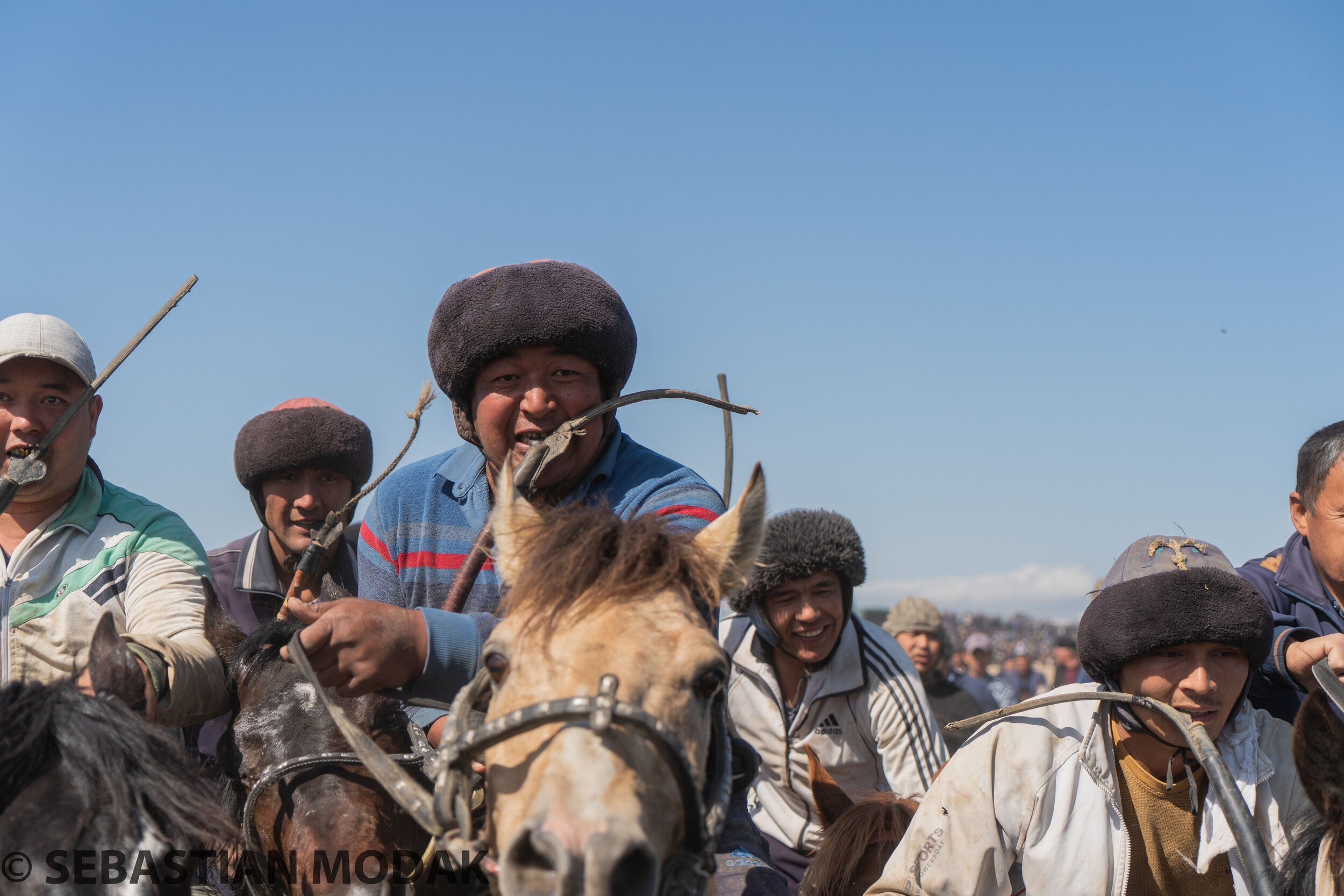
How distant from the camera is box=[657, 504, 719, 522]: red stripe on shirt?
3.30 metres

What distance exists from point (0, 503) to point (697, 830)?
8.86ft

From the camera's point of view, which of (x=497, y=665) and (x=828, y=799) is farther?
(x=828, y=799)

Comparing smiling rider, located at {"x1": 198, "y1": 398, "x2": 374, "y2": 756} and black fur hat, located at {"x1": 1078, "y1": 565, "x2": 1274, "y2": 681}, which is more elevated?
smiling rider, located at {"x1": 198, "y1": 398, "x2": 374, "y2": 756}

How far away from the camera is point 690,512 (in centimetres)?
331

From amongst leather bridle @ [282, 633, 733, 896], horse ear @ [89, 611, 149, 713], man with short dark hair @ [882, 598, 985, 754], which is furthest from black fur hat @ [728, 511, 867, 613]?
man with short dark hair @ [882, 598, 985, 754]

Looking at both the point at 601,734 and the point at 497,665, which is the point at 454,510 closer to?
the point at 497,665

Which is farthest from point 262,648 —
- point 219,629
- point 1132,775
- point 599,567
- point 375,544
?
point 1132,775

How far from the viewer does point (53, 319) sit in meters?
3.83

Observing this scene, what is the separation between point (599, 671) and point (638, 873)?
402 mm

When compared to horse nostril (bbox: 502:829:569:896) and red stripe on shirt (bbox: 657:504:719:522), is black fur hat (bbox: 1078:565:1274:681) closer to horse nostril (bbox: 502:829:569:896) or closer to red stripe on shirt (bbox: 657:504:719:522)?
red stripe on shirt (bbox: 657:504:719:522)

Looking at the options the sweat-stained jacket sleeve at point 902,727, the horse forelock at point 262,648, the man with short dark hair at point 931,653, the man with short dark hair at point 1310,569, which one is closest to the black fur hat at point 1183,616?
the man with short dark hair at point 1310,569

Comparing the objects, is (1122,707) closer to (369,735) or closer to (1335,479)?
(1335,479)

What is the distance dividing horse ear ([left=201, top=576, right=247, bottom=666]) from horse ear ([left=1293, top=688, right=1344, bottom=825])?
3435mm

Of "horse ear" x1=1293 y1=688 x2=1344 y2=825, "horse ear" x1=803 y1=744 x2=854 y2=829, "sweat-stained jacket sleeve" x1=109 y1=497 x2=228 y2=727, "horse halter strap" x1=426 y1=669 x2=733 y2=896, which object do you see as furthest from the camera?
"horse ear" x1=803 y1=744 x2=854 y2=829
